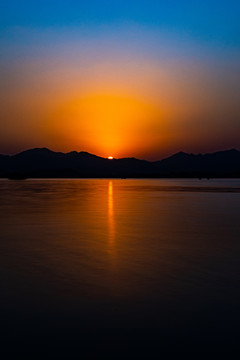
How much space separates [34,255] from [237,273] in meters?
7.82

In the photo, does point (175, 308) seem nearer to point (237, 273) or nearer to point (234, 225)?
point (237, 273)

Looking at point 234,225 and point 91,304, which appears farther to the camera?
point 234,225

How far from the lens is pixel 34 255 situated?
50.5ft

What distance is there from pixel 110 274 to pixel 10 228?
13.1 m

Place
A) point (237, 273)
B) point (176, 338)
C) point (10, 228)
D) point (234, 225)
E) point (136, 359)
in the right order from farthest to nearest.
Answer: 1. point (234, 225)
2. point (10, 228)
3. point (237, 273)
4. point (176, 338)
5. point (136, 359)

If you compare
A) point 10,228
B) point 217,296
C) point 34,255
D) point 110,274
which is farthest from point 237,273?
point 10,228

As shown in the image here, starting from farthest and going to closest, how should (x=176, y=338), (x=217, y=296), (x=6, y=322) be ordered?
(x=217, y=296), (x=6, y=322), (x=176, y=338)

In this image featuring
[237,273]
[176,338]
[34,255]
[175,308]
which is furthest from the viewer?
[34,255]

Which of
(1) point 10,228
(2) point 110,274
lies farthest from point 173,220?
(2) point 110,274

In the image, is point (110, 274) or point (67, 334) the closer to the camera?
point (67, 334)

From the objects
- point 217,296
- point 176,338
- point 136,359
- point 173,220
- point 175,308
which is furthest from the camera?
point 173,220

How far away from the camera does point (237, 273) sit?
12250mm

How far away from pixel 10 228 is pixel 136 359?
18.6 meters

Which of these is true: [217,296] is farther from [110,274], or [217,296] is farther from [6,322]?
[6,322]
